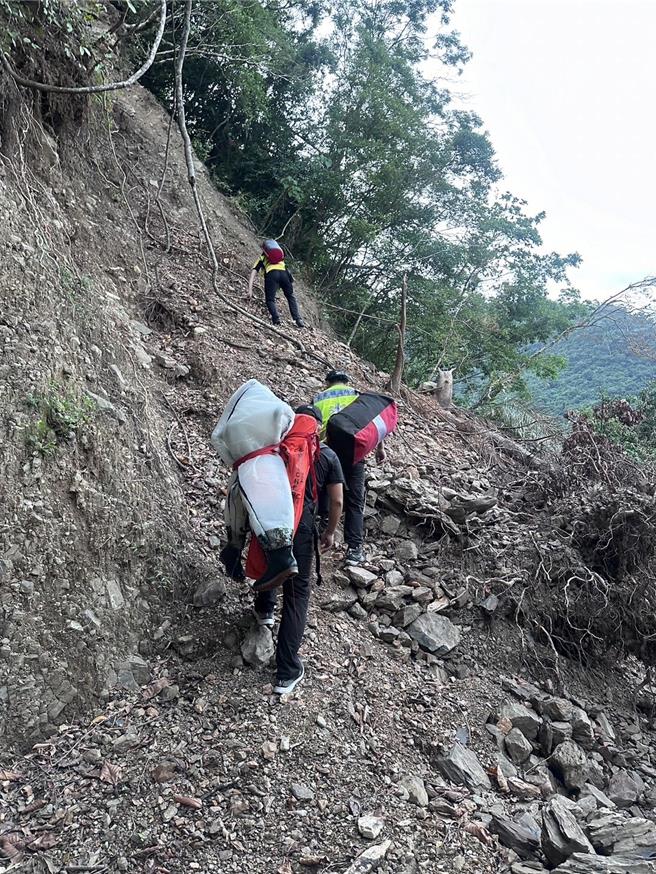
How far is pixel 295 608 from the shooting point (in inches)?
123

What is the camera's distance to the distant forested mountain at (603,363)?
9.84m

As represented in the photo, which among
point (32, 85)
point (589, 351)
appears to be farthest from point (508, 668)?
point (589, 351)

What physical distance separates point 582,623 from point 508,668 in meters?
0.85

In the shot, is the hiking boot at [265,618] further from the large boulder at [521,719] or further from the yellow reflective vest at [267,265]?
the yellow reflective vest at [267,265]

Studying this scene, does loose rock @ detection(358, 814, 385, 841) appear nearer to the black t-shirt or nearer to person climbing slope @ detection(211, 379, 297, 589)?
person climbing slope @ detection(211, 379, 297, 589)

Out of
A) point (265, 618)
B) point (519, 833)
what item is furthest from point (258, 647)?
point (519, 833)

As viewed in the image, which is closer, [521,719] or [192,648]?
A: [192,648]

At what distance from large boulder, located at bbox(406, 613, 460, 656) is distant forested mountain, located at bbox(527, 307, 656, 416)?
176 inches

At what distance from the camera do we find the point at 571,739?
3912 mm

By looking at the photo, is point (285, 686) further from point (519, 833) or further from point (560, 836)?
point (560, 836)

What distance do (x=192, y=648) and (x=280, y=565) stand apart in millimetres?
858

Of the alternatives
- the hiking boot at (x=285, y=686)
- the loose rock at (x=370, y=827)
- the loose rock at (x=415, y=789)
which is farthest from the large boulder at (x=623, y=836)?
the hiking boot at (x=285, y=686)

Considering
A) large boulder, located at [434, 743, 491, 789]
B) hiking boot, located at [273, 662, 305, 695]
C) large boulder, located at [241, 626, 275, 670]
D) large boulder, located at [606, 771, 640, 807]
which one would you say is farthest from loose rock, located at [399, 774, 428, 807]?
large boulder, located at [606, 771, 640, 807]

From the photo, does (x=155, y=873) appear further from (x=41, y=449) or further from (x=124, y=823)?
(x=41, y=449)
